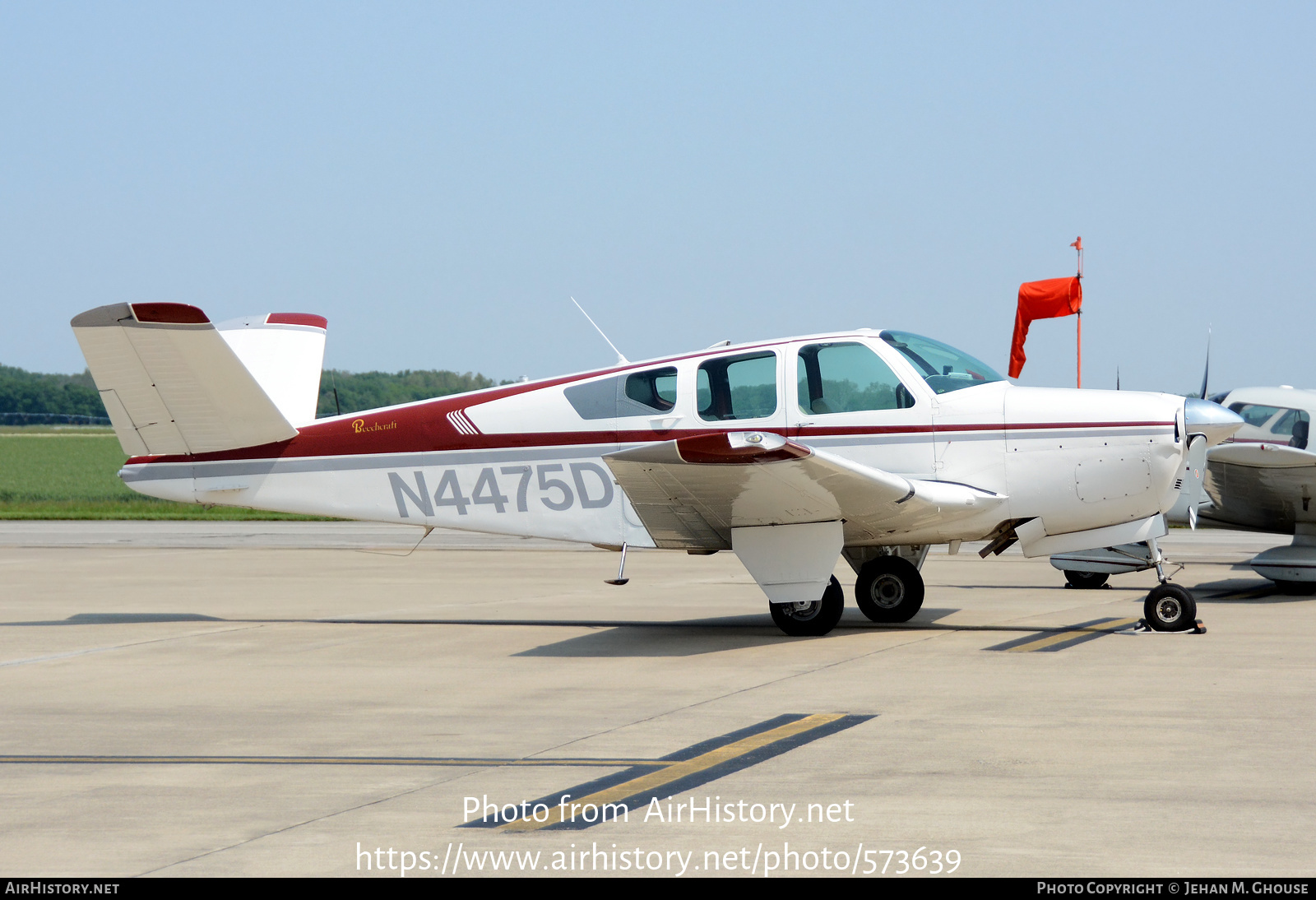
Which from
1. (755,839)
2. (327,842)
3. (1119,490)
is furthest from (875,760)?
(1119,490)

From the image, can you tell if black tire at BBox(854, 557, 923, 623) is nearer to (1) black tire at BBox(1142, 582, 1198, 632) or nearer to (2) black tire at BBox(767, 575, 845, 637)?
(2) black tire at BBox(767, 575, 845, 637)

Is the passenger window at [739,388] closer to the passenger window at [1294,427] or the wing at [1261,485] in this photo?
the wing at [1261,485]

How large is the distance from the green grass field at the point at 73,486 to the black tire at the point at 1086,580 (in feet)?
53.1

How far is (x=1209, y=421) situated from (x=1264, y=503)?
14.5 ft

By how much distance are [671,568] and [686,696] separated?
10244mm

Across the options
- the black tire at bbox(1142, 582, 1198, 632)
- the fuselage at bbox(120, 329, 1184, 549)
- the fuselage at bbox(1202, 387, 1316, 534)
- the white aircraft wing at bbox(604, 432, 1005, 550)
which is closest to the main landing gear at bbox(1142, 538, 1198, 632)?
the black tire at bbox(1142, 582, 1198, 632)

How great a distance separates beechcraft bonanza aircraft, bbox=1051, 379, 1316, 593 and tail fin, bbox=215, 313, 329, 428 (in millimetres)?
8031

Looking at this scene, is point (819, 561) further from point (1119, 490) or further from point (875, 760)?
point (875, 760)

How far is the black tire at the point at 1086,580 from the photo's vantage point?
1384 cm

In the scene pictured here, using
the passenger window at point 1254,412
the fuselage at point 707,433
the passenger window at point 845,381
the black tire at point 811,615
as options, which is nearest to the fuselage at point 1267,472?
the passenger window at point 1254,412

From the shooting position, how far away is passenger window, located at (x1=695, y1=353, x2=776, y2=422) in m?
10.1

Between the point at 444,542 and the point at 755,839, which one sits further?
the point at 444,542

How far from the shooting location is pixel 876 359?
9.96 meters
